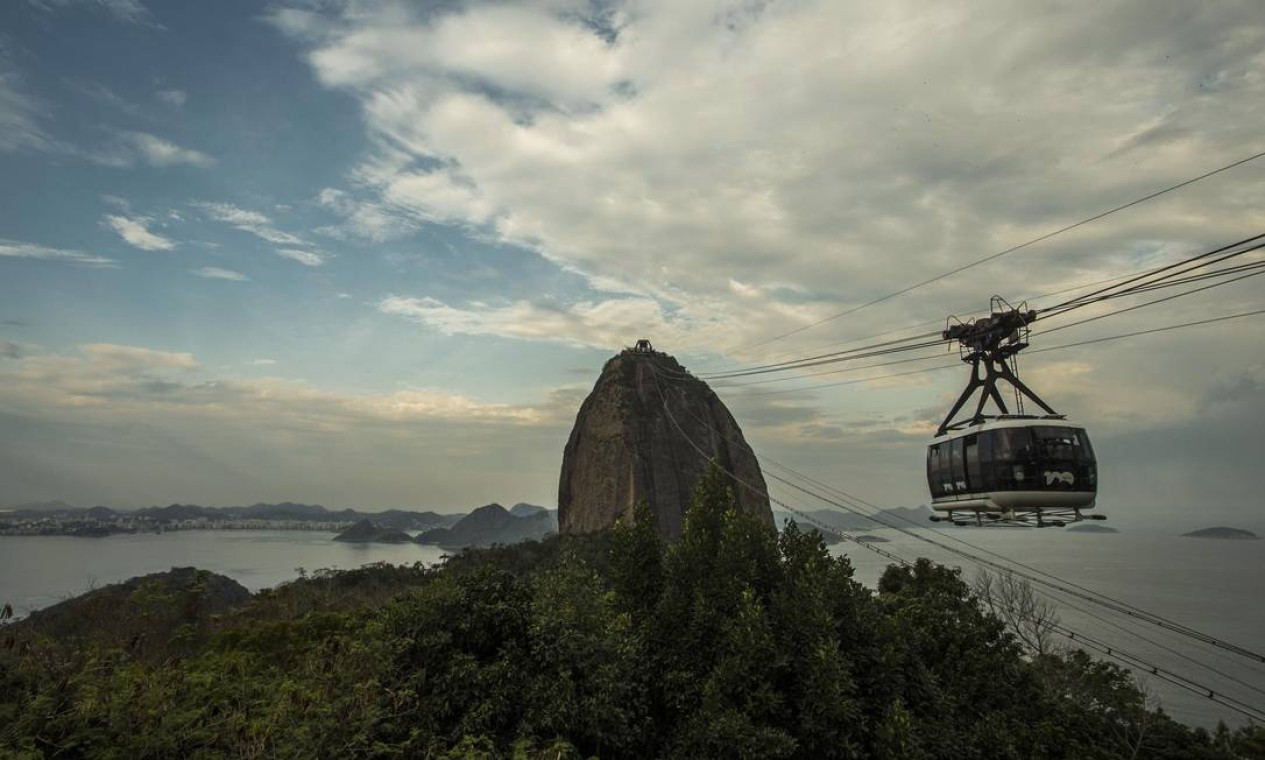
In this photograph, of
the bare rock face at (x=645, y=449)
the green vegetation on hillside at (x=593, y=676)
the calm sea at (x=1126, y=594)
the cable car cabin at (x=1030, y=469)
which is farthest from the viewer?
the bare rock face at (x=645, y=449)

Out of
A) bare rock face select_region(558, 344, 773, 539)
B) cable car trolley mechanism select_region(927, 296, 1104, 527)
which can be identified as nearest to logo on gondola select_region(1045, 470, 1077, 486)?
cable car trolley mechanism select_region(927, 296, 1104, 527)

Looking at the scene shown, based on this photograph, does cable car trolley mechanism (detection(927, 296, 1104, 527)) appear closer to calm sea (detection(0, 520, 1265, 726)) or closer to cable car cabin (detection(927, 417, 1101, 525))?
cable car cabin (detection(927, 417, 1101, 525))

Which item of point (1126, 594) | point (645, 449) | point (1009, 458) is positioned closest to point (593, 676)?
point (1009, 458)

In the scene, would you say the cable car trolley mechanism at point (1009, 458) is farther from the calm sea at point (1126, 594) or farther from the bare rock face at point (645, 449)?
the bare rock face at point (645, 449)

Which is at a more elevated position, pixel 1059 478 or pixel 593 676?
pixel 1059 478

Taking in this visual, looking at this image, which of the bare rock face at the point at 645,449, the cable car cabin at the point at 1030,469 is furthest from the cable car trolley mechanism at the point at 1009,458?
the bare rock face at the point at 645,449

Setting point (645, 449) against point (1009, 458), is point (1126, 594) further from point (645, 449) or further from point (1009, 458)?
point (1009, 458)
